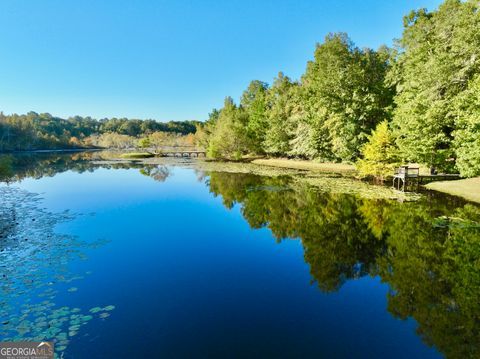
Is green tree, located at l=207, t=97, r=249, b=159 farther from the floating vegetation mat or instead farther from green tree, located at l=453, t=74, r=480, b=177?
the floating vegetation mat

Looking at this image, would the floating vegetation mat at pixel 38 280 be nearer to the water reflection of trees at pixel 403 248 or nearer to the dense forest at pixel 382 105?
the water reflection of trees at pixel 403 248

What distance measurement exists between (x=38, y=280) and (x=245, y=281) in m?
6.34

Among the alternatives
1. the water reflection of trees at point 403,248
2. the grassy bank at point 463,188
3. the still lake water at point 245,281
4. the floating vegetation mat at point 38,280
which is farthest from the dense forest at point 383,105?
the floating vegetation mat at point 38,280

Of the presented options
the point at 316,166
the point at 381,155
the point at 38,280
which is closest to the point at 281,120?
the point at 316,166

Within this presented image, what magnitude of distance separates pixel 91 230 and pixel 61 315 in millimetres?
8109

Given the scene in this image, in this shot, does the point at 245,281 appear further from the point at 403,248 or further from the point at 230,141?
the point at 230,141

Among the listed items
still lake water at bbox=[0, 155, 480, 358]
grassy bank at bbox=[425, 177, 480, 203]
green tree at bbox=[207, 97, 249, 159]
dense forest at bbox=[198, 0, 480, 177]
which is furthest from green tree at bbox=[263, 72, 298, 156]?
still lake water at bbox=[0, 155, 480, 358]

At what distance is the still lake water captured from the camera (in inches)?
253

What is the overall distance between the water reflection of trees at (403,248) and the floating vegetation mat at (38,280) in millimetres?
7028

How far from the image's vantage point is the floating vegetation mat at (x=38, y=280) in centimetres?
650

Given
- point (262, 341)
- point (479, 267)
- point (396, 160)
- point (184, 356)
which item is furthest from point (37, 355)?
point (396, 160)

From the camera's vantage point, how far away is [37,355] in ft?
18.6

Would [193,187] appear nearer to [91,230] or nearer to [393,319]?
[91,230]

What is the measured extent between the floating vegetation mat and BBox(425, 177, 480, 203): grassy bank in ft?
78.1
